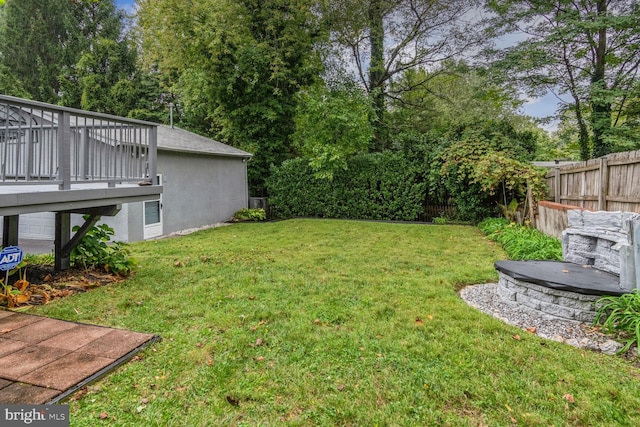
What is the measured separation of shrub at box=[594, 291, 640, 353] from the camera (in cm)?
297

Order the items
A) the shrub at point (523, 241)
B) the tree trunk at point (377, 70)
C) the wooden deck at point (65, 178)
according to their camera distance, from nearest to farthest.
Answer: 1. the wooden deck at point (65, 178)
2. the shrub at point (523, 241)
3. the tree trunk at point (377, 70)

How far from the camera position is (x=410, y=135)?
38.9ft

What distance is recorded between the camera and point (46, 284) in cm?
442

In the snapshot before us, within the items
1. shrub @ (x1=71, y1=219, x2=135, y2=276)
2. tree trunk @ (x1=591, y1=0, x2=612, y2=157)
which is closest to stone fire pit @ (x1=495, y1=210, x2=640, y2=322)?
shrub @ (x1=71, y1=219, x2=135, y2=276)

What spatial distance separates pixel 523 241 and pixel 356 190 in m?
6.55

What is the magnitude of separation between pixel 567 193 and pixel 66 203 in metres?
8.85

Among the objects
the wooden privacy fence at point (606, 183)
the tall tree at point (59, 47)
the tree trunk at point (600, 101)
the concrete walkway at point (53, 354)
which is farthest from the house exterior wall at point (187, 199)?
the tall tree at point (59, 47)

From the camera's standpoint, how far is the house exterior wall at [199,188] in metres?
9.66

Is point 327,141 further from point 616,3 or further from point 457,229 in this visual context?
point 616,3

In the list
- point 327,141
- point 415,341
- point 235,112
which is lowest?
point 415,341

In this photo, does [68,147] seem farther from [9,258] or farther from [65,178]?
[9,258]

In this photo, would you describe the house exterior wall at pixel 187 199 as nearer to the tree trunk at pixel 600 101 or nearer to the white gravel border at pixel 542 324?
the white gravel border at pixel 542 324

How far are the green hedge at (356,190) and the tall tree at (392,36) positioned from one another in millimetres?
2299

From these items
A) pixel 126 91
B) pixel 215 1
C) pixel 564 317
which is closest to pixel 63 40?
pixel 126 91
